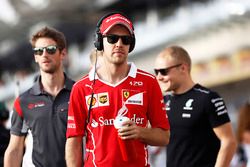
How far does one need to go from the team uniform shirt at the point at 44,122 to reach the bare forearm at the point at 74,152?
3.87 ft

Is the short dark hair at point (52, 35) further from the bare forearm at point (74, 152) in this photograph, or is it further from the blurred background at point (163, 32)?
the blurred background at point (163, 32)

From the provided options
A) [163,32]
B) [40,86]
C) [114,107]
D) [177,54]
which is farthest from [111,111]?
[163,32]

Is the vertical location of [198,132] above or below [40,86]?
below

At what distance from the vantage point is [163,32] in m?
30.1

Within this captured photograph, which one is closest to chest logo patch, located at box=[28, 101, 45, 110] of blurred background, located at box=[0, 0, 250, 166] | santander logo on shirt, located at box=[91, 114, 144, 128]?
santander logo on shirt, located at box=[91, 114, 144, 128]

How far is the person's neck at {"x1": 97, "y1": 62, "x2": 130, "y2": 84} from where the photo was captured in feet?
19.6

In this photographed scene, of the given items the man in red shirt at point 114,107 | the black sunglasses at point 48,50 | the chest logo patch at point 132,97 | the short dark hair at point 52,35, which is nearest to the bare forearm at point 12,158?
the black sunglasses at point 48,50

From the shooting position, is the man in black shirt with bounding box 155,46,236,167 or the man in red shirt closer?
the man in red shirt

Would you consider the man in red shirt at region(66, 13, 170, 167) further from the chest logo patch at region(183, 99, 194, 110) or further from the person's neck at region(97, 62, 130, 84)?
the chest logo patch at region(183, 99, 194, 110)

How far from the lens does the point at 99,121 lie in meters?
5.93

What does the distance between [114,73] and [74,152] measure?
0.62m

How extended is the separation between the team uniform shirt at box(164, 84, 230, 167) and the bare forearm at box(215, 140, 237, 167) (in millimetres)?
186

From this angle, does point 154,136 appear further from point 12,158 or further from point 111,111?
point 12,158

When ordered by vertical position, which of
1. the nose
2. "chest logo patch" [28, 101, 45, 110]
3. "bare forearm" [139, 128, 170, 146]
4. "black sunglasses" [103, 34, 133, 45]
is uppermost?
"black sunglasses" [103, 34, 133, 45]
